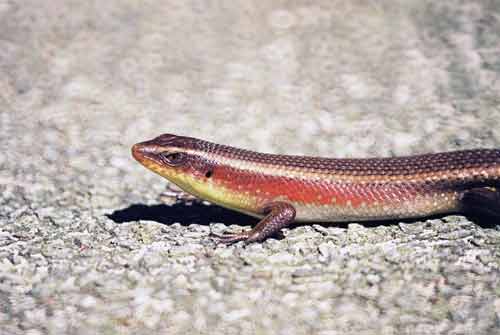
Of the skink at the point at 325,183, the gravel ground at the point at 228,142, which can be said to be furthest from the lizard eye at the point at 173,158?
the gravel ground at the point at 228,142

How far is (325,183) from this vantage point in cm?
446

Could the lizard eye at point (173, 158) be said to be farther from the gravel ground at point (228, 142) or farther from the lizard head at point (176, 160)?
the gravel ground at point (228, 142)

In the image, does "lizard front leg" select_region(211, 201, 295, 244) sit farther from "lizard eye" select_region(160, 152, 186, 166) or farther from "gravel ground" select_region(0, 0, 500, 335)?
"lizard eye" select_region(160, 152, 186, 166)

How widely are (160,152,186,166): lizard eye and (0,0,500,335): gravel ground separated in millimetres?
487

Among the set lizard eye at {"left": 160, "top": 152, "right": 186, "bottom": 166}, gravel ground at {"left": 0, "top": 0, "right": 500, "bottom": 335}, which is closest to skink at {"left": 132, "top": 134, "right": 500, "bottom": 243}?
lizard eye at {"left": 160, "top": 152, "right": 186, "bottom": 166}

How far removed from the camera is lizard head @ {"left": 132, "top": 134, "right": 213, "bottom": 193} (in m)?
4.46

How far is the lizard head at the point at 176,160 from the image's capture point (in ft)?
14.6

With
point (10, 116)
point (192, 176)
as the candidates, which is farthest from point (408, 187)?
point (10, 116)

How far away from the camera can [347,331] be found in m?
3.77

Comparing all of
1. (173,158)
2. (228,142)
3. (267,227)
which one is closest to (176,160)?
(173,158)

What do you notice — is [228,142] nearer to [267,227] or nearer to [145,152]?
[145,152]

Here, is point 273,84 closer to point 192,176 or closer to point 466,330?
point 192,176

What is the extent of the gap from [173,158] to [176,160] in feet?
0.08

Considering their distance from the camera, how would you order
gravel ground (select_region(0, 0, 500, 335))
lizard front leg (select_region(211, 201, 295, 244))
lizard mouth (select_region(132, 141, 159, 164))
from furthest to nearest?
1. lizard mouth (select_region(132, 141, 159, 164))
2. lizard front leg (select_region(211, 201, 295, 244))
3. gravel ground (select_region(0, 0, 500, 335))
